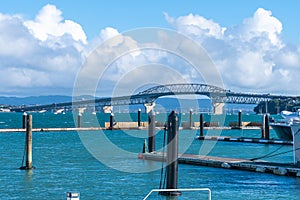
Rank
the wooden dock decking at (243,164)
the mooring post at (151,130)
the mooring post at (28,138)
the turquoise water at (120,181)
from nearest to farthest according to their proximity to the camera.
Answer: the turquoise water at (120,181) < the wooden dock decking at (243,164) < the mooring post at (28,138) < the mooring post at (151,130)

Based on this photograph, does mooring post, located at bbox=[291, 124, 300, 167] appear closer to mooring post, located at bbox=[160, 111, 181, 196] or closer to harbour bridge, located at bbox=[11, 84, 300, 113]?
mooring post, located at bbox=[160, 111, 181, 196]

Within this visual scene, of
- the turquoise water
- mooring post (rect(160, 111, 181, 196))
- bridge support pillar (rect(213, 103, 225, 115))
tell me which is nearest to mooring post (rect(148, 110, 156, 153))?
the turquoise water

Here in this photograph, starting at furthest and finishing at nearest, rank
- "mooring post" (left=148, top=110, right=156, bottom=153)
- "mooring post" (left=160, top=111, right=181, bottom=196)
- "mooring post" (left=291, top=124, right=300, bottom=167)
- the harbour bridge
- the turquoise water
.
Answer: the harbour bridge
"mooring post" (left=148, top=110, right=156, bottom=153)
"mooring post" (left=291, top=124, right=300, bottom=167)
the turquoise water
"mooring post" (left=160, top=111, right=181, bottom=196)

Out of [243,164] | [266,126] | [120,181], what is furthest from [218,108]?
[120,181]

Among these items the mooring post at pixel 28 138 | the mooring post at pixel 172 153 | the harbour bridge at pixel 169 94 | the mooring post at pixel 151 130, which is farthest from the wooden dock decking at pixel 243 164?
the harbour bridge at pixel 169 94

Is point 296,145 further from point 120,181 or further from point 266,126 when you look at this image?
point 266,126

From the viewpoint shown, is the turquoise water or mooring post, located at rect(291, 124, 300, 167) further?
mooring post, located at rect(291, 124, 300, 167)

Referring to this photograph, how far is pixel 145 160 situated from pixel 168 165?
52.2 ft

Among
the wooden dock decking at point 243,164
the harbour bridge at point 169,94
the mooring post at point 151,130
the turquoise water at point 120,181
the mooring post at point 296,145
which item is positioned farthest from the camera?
the harbour bridge at point 169,94

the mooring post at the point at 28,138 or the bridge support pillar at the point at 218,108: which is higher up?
the bridge support pillar at the point at 218,108

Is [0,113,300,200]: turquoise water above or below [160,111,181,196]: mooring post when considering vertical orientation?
below

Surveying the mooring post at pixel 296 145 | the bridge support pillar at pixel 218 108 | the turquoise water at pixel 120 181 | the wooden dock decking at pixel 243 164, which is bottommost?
the turquoise water at pixel 120 181

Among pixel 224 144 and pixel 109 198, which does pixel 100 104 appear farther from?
pixel 109 198

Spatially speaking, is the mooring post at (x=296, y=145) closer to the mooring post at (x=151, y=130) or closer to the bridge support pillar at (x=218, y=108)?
the mooring post at (x=151, y=130)
